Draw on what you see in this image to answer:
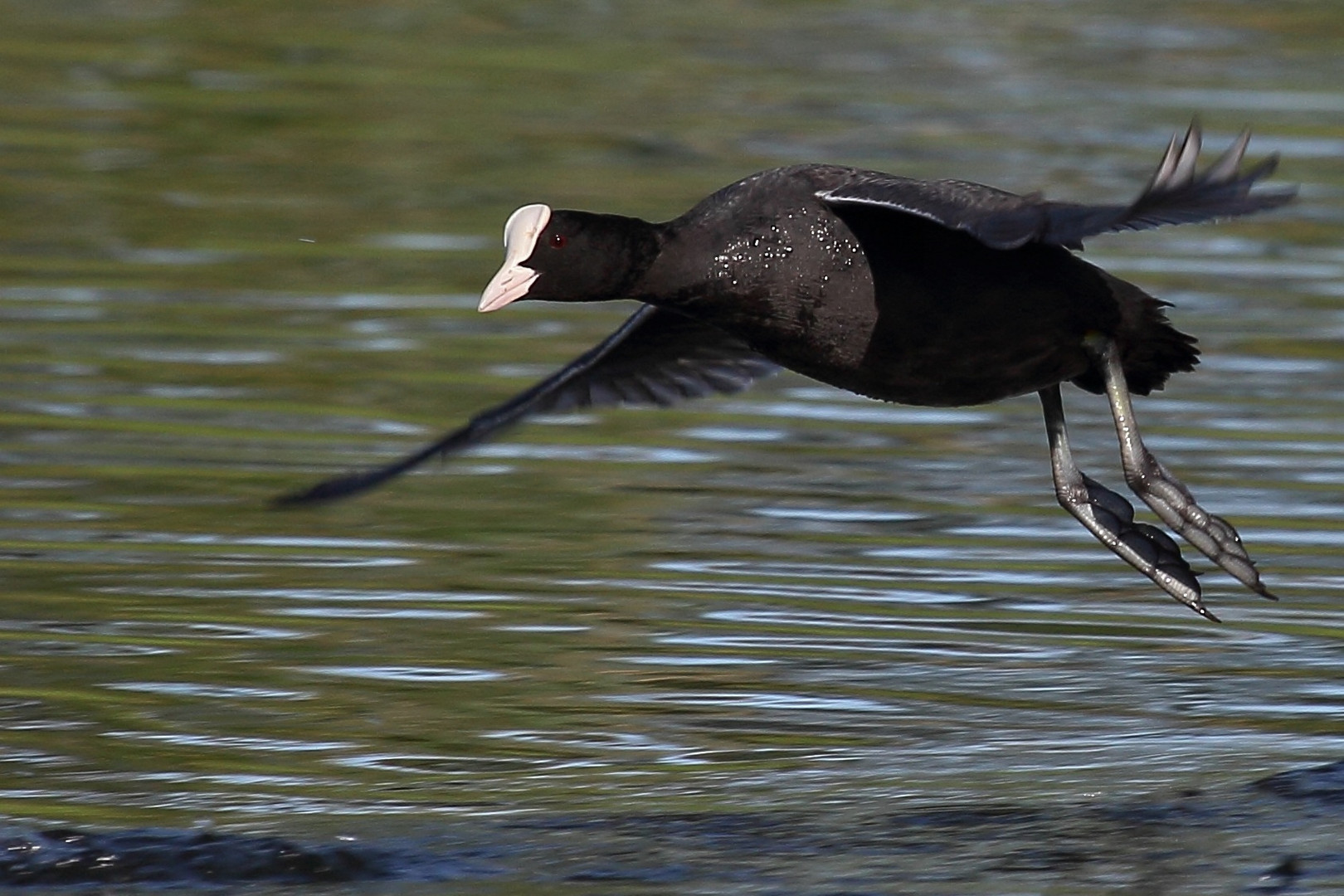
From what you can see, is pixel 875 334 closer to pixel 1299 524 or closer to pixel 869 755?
pixel 869 755

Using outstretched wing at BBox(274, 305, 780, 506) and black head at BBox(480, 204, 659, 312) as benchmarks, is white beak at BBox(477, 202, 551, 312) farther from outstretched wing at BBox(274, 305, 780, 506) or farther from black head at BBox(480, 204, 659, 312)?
outstretched wing at BBox(274, 305, 780, 506)

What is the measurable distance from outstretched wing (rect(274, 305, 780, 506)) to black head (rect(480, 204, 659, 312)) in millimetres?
845

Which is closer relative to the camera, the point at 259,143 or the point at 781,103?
the point at 259,143

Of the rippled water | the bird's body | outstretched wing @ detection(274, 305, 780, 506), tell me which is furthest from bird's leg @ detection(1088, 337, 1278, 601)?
outstretched wing @ detection(274, 305, 780, 506)

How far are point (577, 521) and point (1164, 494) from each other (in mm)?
2511

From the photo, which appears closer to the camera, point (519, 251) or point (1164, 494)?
point (519, 251)

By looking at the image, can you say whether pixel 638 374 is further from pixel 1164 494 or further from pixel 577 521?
pixel 1164 494

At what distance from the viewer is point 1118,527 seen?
25.0 ft

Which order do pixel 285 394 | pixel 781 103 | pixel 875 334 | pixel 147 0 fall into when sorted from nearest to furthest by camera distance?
pixel 875 334 < pixel 285 394 < pixel 781 103 < pixel 147 0

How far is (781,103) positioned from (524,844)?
39.0 ft

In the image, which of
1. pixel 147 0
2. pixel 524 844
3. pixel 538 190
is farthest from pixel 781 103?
pixel 524 844

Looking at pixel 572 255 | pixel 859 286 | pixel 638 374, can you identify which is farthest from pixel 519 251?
pixel 638 374

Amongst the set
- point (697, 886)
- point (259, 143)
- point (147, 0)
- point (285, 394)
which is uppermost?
point (147, 0)

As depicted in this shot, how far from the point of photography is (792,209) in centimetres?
707
